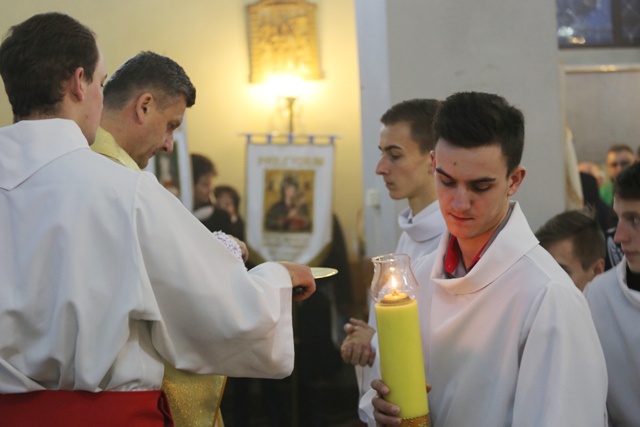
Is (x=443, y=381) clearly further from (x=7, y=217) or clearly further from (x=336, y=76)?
(x=336, y=76)

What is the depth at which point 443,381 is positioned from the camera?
218 centimetres

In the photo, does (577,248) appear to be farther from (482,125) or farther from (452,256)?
(482,125)

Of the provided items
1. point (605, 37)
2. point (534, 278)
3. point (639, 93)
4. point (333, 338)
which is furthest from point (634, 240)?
point (605, 37)

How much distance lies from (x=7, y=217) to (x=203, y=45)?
276 inches

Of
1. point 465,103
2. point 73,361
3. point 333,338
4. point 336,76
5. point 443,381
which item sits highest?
point 336,76

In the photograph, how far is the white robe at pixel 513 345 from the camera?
1.92m

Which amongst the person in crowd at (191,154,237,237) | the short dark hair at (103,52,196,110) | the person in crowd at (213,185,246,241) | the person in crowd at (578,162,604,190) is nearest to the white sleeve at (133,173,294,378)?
the short dark hair at (103,52,196,110)

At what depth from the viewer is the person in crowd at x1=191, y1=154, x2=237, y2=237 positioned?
7633 millimetres

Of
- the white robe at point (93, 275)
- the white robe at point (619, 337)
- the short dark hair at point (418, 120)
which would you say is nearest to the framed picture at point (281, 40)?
the short dark hair at point (418, 120)

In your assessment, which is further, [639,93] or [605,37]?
[605,37]

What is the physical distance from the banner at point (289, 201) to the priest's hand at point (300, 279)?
5657 mm

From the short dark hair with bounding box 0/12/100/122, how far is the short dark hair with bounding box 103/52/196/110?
61 centimetres

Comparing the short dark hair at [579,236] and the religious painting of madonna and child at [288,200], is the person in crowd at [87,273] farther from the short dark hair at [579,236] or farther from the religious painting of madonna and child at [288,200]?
the religious painting of madonna and child at [288,200]

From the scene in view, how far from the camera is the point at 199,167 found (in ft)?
27.0
